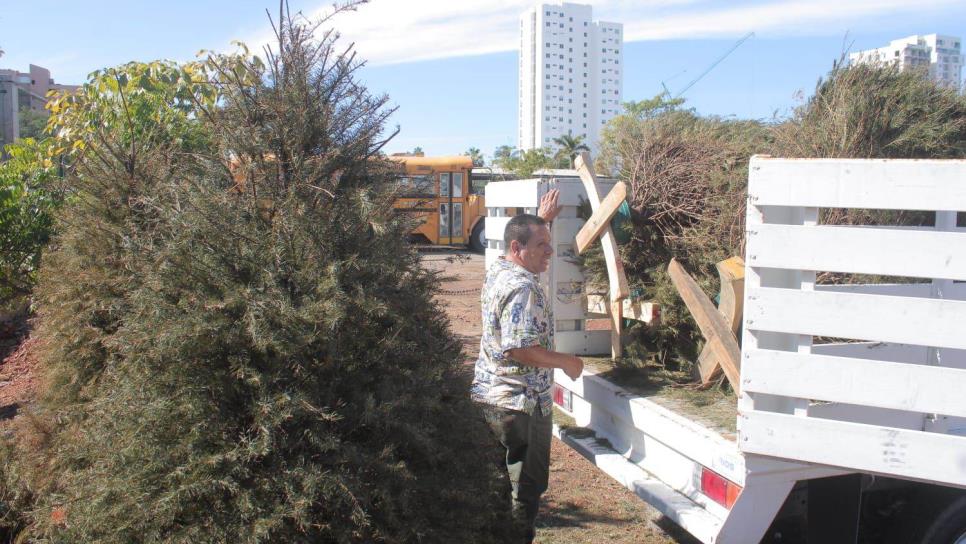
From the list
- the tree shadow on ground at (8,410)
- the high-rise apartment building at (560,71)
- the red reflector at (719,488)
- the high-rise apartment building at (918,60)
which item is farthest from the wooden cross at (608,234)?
the high-rise apartment building at (560,71)

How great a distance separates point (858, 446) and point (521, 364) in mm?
1416

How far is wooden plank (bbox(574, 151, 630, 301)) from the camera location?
3826 millimetres

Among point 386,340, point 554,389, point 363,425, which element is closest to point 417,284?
point 386,340

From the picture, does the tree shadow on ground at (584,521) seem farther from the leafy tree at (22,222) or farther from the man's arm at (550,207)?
the leafy tree at (22,222)

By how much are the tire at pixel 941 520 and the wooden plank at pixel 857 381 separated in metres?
0.91

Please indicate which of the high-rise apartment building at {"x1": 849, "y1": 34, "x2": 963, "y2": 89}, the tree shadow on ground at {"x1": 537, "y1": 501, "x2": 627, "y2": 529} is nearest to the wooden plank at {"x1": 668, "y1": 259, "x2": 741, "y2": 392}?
the tree shadow on ground at {"x1": 537, "y1": 501, "x2": 627, "y2": 529}

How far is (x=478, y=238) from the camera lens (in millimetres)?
22797

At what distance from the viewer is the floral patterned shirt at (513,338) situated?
336cm

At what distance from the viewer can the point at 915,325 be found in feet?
7.91

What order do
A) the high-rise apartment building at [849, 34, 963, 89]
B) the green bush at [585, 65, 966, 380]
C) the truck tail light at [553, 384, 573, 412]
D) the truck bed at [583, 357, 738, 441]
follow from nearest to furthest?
the truck bed at [583, 357, 738, 441] → the green bush at [585, 65, 966, 380] → the truck tail light at [553, 384, 573, 412] → the high-rise apartment building at [849, 34, 963, 89]

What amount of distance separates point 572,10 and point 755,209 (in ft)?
459

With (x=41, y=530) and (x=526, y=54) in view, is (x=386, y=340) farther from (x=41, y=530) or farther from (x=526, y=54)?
(x=526, y=54)

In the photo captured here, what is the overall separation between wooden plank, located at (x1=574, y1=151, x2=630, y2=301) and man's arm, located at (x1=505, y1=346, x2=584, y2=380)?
0.62m

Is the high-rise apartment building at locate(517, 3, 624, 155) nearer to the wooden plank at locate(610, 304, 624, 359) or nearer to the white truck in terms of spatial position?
the wooden plank at locate(610, 304, 624, 359)
